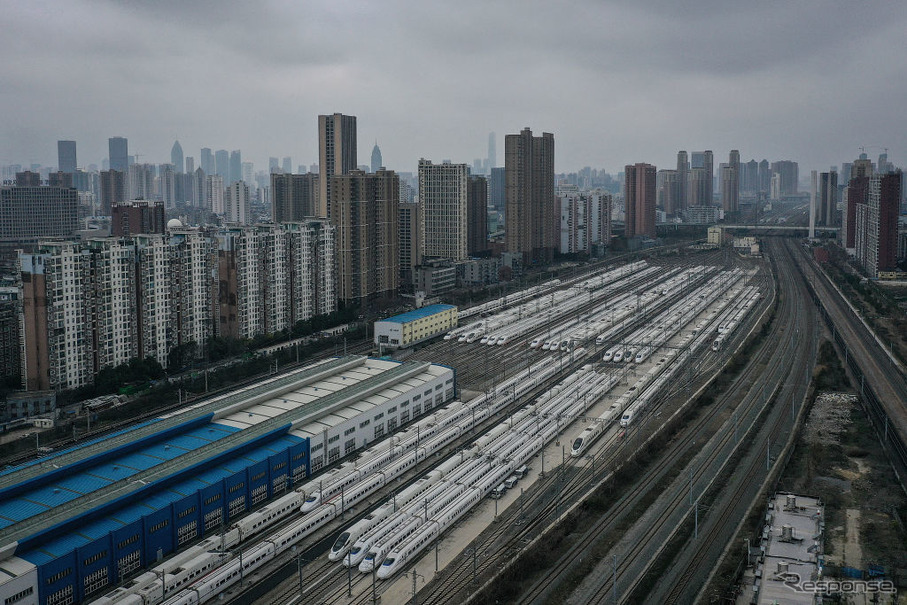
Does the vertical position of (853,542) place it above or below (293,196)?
below

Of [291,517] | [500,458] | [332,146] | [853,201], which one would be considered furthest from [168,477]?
[853,201]

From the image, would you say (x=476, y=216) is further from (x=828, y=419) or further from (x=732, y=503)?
(x=732, y=503)

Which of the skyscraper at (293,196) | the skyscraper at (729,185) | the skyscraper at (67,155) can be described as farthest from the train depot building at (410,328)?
the skyscraper at (67,155)

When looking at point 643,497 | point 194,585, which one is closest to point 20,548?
point 194,585

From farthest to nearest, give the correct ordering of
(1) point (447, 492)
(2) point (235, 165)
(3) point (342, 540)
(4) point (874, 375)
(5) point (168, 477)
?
1. (2) point (235, 165)
2. (4) point (874, 375)
3. (1) point (447, 492)
4. (5) point (168, 477)
5. (3) point (342, 540)

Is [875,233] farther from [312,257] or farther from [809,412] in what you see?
[312,257]

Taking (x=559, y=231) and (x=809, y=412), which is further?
(x=559, y=231)
